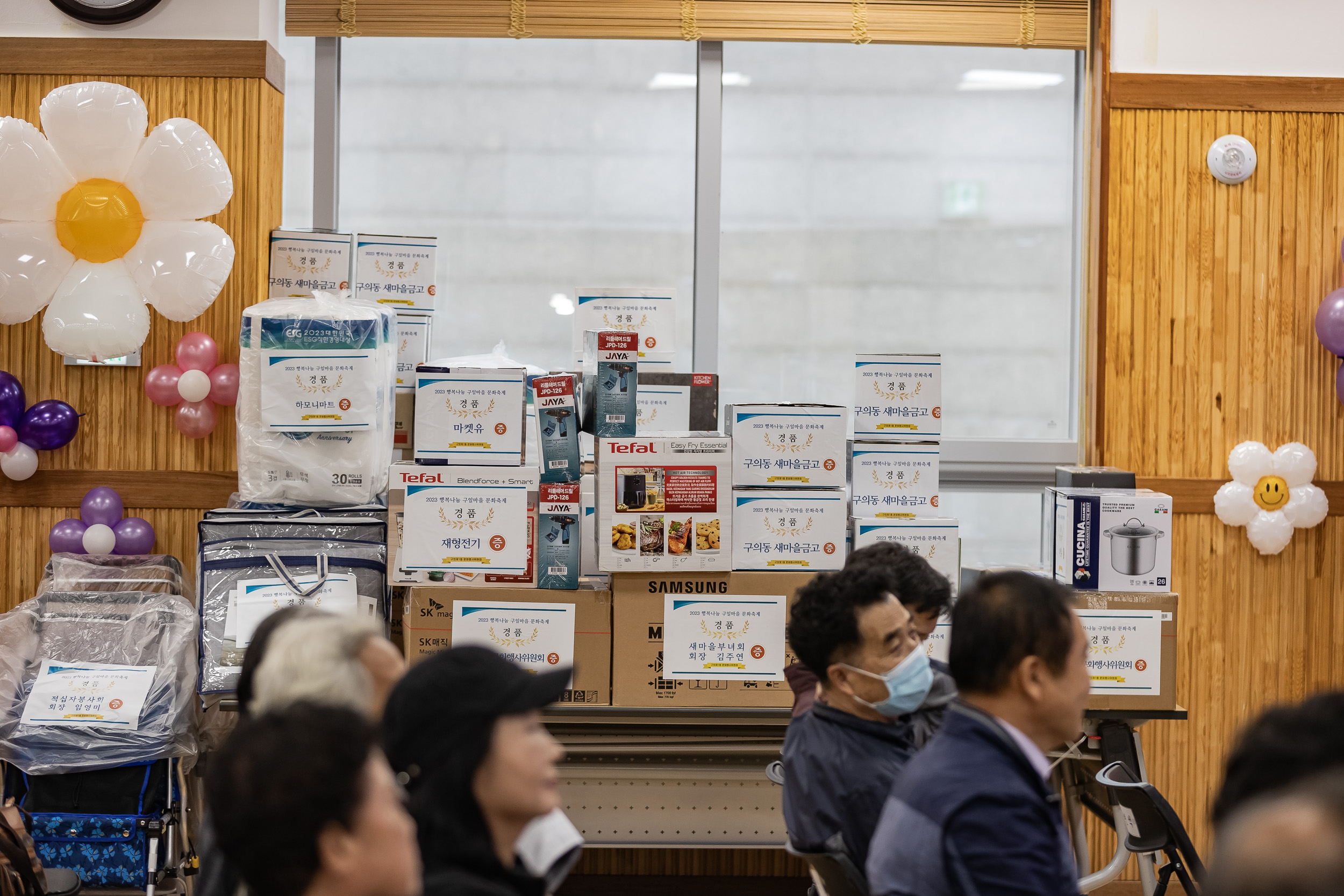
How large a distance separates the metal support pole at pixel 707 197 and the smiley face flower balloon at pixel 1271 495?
1.97 metres

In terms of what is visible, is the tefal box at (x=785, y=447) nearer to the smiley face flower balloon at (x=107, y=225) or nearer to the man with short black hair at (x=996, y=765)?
the man with short black hair at (x=996, y=765)

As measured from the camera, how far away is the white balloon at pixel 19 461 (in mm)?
3719

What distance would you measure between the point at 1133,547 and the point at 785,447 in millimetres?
1089

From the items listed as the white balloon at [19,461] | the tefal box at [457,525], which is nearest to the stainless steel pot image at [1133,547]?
the tefal box at [457,525]

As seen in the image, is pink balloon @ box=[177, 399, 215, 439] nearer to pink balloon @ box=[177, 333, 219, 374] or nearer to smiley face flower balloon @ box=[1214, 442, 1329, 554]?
pink balloon @ box=[177, 333, 219, 374]

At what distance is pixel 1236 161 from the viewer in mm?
3988

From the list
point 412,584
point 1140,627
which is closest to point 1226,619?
point 1140,627

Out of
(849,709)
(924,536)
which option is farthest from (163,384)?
(849,709)

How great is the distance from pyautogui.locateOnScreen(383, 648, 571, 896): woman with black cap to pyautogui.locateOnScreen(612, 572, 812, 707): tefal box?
1.82 meters

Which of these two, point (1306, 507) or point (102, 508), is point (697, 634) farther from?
point (1306, 507)

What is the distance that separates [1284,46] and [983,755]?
12.1 ft

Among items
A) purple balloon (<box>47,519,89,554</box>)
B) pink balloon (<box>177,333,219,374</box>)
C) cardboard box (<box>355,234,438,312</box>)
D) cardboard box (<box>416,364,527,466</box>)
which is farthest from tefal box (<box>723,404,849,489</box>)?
purple balloon (<box>47,519,89,554</box>)

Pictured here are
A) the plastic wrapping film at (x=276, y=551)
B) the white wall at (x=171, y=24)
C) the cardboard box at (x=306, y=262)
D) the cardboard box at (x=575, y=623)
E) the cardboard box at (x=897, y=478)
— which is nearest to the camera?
the cardboard box at (x=575, y=623)

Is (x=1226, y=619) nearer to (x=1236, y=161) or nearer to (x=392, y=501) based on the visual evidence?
(x=1236, y=161)
